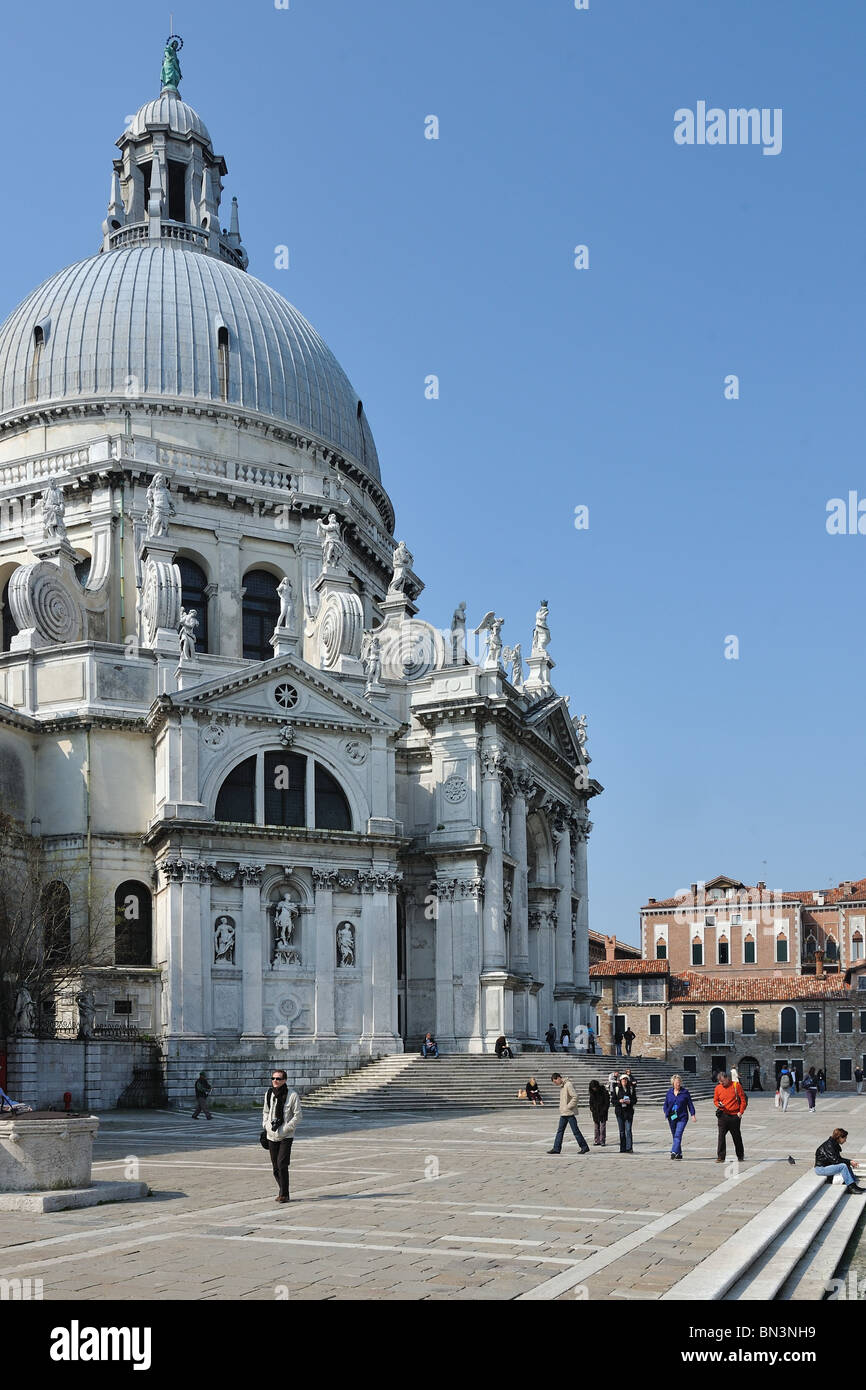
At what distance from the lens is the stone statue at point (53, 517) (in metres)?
53.5

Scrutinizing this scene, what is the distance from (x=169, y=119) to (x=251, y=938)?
39.7 metres

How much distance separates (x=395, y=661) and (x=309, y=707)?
828cm

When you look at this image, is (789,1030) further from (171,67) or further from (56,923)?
(171,67)

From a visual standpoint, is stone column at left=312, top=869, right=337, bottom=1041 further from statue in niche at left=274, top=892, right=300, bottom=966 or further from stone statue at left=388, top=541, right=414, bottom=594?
stone statue at left=388, top=541, right=414, bottom=594

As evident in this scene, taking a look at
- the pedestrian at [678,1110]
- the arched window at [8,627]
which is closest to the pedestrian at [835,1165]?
the pedestrian at [678,1110]

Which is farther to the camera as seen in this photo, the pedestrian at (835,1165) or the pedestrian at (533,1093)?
the pedestrian at (533,1093)

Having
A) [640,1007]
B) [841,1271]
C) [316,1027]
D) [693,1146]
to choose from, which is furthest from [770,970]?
[841,1271]

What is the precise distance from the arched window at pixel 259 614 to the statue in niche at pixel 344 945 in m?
12.5

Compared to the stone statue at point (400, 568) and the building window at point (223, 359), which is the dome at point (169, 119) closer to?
the building window at point (223, 359)

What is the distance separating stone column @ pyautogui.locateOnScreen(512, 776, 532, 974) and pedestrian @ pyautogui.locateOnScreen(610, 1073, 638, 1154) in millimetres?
27077

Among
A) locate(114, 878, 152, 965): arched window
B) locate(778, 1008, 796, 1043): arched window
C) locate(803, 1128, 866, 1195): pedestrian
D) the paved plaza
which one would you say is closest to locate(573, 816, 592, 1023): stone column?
locate(778, 1008, 796, 1043): arched window

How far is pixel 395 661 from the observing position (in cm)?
5678

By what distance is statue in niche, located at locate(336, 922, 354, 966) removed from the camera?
4878 cm
